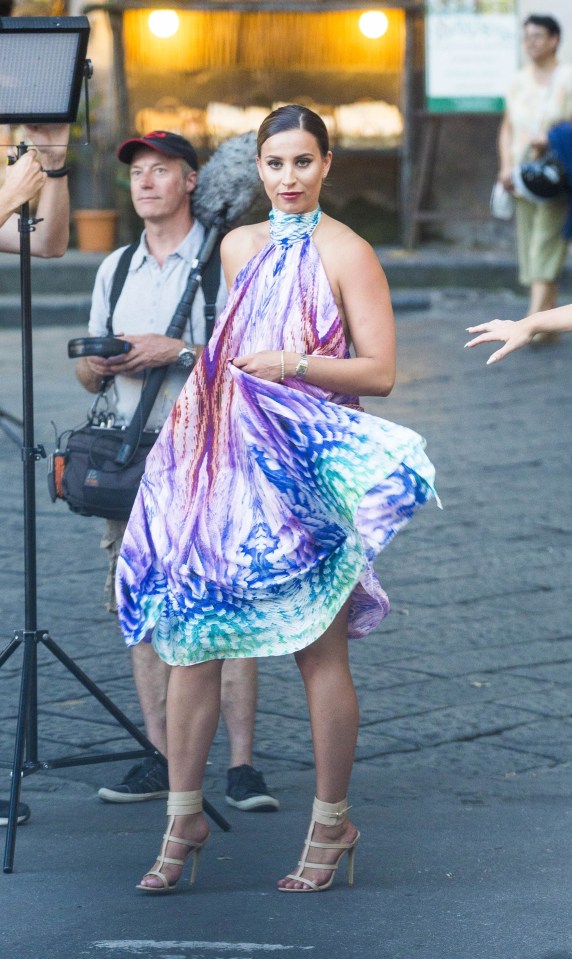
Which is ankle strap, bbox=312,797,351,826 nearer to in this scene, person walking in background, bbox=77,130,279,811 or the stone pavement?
the stone pavement

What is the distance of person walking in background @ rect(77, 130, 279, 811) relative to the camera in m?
3.73

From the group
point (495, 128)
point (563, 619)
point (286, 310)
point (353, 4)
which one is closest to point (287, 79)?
point (353, 4)

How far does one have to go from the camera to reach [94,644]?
4.77 metres

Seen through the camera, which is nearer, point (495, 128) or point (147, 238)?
point (147, 238)

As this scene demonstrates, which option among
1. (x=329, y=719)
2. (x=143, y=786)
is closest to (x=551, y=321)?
(x=329, y=719)

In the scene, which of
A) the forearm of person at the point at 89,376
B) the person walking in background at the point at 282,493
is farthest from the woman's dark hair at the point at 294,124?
the forearm of person at the point at 89,376

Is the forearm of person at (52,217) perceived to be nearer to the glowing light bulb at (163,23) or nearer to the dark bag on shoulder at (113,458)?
the dark bag on shoulder at (113,458)

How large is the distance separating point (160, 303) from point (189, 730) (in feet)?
3.68

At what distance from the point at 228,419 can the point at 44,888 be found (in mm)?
1040

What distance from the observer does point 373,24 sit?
12.8m

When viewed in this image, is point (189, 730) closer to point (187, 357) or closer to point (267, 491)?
point (267, 491)

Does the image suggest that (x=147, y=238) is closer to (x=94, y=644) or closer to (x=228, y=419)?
(x=228, y=419)

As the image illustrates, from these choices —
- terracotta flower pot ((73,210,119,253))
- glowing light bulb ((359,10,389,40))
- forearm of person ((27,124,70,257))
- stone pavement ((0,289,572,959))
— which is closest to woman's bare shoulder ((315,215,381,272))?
forearm of person ((27,124,70,257))

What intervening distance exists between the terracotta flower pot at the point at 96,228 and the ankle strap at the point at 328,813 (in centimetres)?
1017
